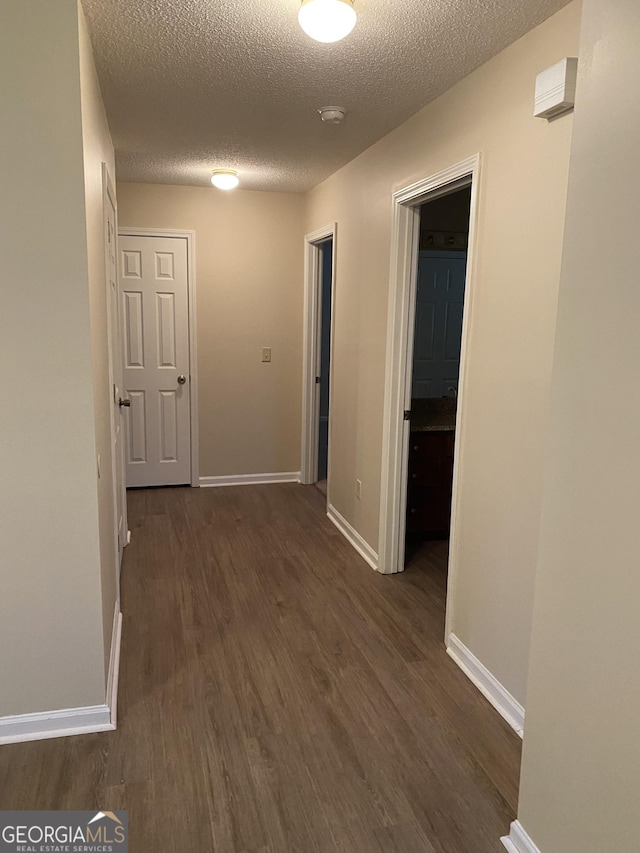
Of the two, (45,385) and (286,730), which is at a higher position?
(45,385)

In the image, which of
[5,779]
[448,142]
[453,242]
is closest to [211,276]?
[453,242]

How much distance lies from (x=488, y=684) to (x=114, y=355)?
7.91ft

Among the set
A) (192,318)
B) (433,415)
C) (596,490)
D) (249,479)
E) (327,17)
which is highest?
(327,17)

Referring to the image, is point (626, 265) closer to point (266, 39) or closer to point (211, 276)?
point (266, 39)

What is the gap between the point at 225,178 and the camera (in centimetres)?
435

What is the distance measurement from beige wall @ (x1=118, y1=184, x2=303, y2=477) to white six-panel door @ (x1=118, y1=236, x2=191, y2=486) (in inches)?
5.8

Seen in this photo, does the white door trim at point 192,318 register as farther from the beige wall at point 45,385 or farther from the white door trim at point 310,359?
the beige wall at point 45,385

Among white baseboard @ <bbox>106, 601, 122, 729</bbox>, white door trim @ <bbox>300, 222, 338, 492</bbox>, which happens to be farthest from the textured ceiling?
white baseboard @ <bbox>106, 601, 122, 729</bbox>

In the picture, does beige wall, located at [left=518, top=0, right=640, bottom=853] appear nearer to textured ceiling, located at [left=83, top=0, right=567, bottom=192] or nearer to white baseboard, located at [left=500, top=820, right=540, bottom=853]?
white baseboard, located at [left=500, top=820, right=540, bottom=853]

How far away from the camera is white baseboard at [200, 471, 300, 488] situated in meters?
5.40

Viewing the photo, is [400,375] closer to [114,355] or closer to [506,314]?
[506,314]

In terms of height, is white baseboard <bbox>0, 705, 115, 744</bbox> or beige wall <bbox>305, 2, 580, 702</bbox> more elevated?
beige wall <bbox>305, 2, 580, 702</bbox>

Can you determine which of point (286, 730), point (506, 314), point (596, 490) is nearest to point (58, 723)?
point (286, 730)

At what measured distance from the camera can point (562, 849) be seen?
1.59 metres
